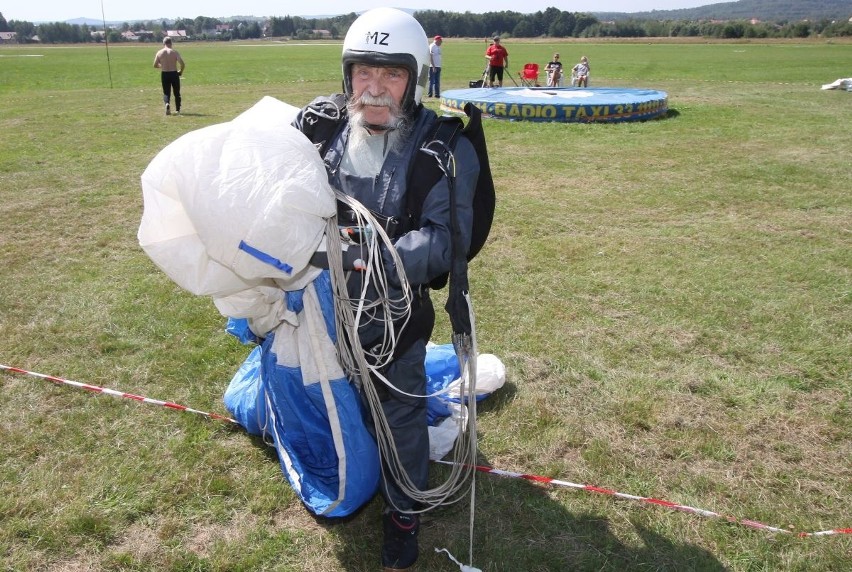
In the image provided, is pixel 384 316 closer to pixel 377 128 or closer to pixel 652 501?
pixel 377 128

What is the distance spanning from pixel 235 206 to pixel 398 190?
637 millimetres

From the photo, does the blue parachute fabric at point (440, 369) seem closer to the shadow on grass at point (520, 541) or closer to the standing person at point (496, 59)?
the shadow on grass at point (520, 541)

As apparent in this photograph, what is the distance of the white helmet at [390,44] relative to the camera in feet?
8.15

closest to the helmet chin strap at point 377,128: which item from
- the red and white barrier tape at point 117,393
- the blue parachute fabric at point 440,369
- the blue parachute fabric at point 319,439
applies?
the blue parachute fabric at point 319,439

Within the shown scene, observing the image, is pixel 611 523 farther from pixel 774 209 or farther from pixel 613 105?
pixel 613 105

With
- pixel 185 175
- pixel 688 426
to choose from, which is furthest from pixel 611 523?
pixel 185 175

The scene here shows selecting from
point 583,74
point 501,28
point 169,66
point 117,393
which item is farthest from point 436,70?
point 501,28

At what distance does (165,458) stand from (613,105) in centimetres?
1207

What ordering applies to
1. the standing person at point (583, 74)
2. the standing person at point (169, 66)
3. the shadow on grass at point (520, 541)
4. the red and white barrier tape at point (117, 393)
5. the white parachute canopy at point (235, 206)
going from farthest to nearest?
the standing person at point (583, 74) → the standing person at point (169, 66) → the red and white barrier tape at point (117, 393) → the shadow on grass at point (520, 541) → the white parachute canopy at point (235, 206)

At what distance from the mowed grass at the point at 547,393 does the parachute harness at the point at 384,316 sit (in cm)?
45

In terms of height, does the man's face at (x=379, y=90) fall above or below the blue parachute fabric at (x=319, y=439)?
above

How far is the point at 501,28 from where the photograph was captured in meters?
115

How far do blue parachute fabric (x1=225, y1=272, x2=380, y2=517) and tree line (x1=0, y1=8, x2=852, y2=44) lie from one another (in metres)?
82.4

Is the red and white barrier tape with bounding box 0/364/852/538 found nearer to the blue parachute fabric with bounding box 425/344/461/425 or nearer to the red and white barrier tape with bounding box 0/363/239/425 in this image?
the red and white barrier tape with bounding box 0/363/239/425
